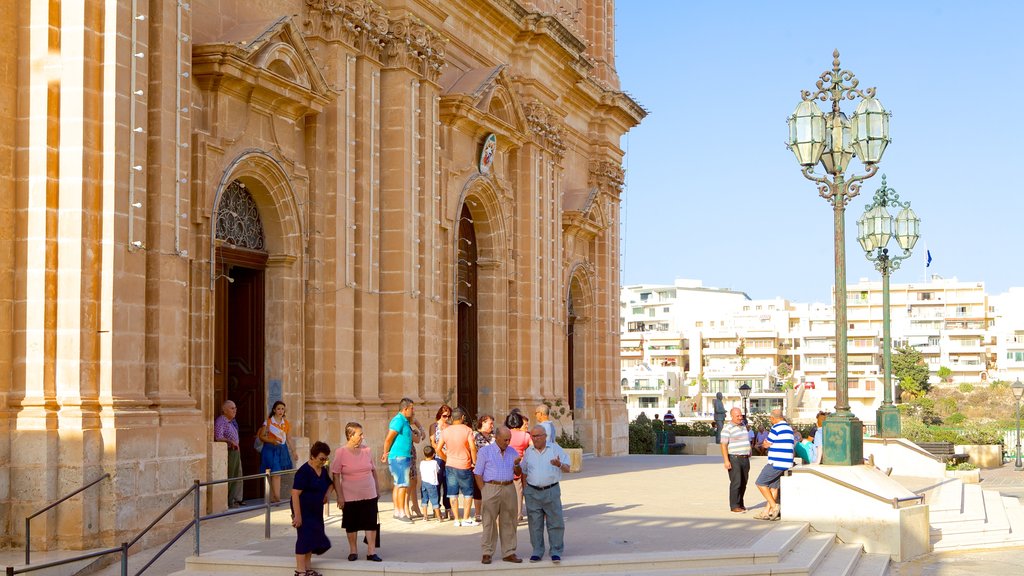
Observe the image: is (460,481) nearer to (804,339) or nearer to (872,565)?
(872,565)

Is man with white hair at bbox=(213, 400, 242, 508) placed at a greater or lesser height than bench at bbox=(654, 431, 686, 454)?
greater

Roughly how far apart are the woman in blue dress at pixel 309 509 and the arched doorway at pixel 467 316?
50.0 feet

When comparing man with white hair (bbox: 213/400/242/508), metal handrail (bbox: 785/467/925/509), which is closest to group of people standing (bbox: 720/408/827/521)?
metal handrail (bbox: 785/467/925/509)

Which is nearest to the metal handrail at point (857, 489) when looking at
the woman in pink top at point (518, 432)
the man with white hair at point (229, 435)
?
the woman in pink top at point (518, 432)

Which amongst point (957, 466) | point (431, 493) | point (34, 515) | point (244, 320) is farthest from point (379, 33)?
point (957, 466)

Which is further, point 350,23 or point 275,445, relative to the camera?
point 350,23

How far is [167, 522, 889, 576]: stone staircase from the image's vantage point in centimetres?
1317

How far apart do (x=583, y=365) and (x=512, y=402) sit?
778cm

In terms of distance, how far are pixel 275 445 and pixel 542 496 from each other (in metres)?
5.87

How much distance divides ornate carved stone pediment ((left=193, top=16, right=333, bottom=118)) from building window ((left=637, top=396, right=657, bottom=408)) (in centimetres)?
9994

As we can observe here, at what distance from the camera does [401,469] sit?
668 inches

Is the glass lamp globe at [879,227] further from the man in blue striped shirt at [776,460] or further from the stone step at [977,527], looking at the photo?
the man in blue striped shirt at [776,460]

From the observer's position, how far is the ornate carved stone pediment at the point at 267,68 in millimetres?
17953

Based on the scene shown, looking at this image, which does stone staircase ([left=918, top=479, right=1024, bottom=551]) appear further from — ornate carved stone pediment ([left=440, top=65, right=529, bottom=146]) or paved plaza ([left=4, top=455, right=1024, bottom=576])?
ornate carved stone pediment ([left=440, top=65, right=529, bottom=146])
